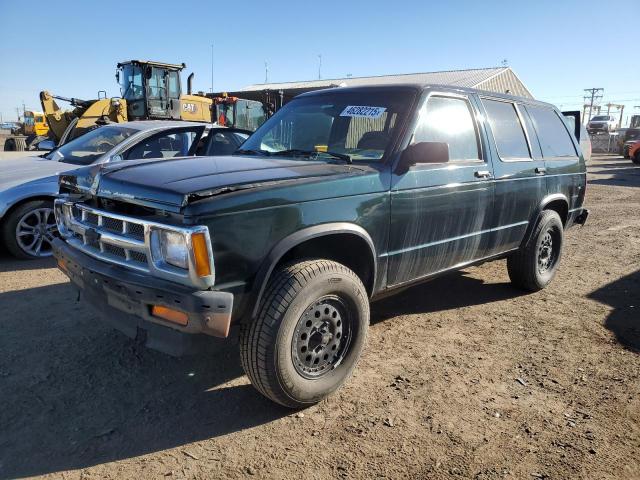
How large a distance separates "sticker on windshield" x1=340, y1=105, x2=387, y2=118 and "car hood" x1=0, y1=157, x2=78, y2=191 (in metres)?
3.92

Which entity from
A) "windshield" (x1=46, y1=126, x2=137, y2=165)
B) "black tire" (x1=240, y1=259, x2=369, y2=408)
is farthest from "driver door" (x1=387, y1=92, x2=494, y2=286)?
"windshield" (x1=46, y1=126, x2=137, y2=165)

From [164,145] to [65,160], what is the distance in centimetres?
139

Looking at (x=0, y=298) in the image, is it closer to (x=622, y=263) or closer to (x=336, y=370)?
(x=336, y=370)

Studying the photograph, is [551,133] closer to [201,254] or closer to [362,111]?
[362,111]

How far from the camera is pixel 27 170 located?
5824 mm

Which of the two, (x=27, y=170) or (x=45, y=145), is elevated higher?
(x=45, y=145)

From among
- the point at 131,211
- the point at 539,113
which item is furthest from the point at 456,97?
the point at 131,211

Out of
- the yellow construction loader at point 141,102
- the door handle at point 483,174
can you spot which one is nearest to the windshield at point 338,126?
the door handle at point 483,174

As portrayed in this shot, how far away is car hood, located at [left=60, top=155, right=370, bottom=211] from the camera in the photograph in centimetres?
243

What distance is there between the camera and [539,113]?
16.4ft

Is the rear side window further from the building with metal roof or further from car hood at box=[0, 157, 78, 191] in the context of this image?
the building with metal roof

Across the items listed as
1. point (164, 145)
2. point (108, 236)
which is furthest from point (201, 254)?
point (164, 145)

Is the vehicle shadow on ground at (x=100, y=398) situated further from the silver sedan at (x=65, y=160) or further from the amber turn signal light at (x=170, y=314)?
the silver sedan at (x=65, y=160)

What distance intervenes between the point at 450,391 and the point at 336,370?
0.78 m
